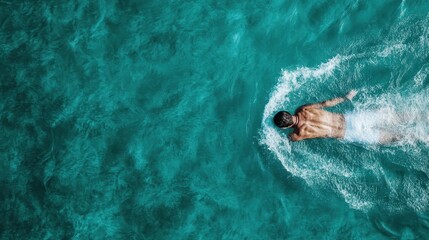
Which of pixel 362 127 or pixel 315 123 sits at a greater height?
pixel 315 123

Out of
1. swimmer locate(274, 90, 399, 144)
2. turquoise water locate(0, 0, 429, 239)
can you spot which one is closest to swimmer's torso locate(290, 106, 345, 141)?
swimmer locate(274, 90, 399, 144)

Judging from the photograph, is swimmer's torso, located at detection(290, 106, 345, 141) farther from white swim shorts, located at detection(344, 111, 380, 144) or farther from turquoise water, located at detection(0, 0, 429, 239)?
turquoise water, located at detection(0, 0, 429, 239)

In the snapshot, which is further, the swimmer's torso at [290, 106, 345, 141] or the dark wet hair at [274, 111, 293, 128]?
the swimmer's torso at [290, 106, 345, 141]

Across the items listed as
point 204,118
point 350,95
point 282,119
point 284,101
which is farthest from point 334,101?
point 204,118

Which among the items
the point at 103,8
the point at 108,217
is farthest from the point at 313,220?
the point at 103,8

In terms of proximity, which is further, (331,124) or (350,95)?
(350,95)

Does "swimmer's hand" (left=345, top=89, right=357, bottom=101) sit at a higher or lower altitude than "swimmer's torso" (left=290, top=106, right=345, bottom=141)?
lower

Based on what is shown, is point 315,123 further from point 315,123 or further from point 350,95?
point 350,95
